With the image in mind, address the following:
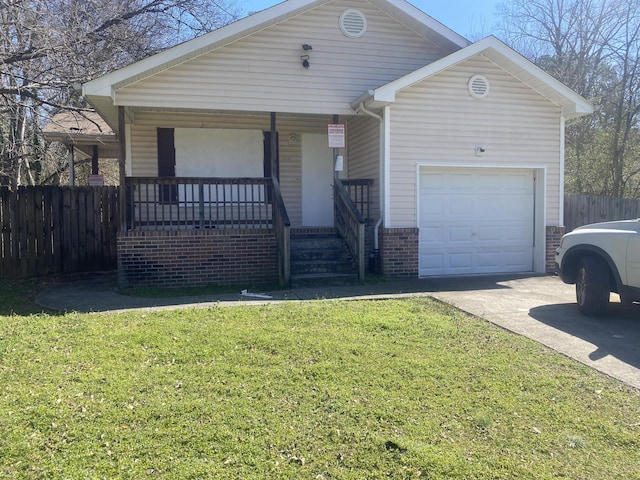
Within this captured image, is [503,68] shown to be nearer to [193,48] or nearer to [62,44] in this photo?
Answer: [193,48]

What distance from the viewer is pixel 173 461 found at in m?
2.98

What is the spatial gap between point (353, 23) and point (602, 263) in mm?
6762

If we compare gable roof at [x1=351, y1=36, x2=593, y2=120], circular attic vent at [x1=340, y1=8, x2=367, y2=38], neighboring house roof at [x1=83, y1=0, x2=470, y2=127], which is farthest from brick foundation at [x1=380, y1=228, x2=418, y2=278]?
neighboring house roof at [x1=83, y1=0, x2=470, y2=127]

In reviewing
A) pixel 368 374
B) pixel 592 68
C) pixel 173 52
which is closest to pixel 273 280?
pixel 173 52

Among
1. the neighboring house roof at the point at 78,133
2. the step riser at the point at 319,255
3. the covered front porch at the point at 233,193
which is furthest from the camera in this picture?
the neighboring house roof at the point at 78,133

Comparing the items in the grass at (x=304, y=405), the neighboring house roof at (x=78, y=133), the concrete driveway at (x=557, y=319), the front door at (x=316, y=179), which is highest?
the neighboring house roof at (x=78, y=133)

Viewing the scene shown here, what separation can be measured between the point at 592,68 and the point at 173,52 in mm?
18244

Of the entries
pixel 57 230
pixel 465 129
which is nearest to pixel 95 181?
pixel 57 230

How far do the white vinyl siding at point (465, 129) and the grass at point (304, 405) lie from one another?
4437 mm

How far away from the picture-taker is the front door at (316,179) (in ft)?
38.3

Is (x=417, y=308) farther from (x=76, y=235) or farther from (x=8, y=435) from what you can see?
(x=76, y=235)

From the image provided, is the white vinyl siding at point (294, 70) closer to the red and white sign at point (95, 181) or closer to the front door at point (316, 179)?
the front door at point (316, 179)

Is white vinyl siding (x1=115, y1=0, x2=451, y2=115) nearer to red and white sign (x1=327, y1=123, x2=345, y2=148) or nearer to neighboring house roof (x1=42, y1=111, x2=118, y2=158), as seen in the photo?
red and white sign (x1=327, y1=123, x2=345, y2=148)

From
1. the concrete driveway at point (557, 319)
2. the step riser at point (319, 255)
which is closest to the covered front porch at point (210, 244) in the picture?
the step riser at point (319, 255)
